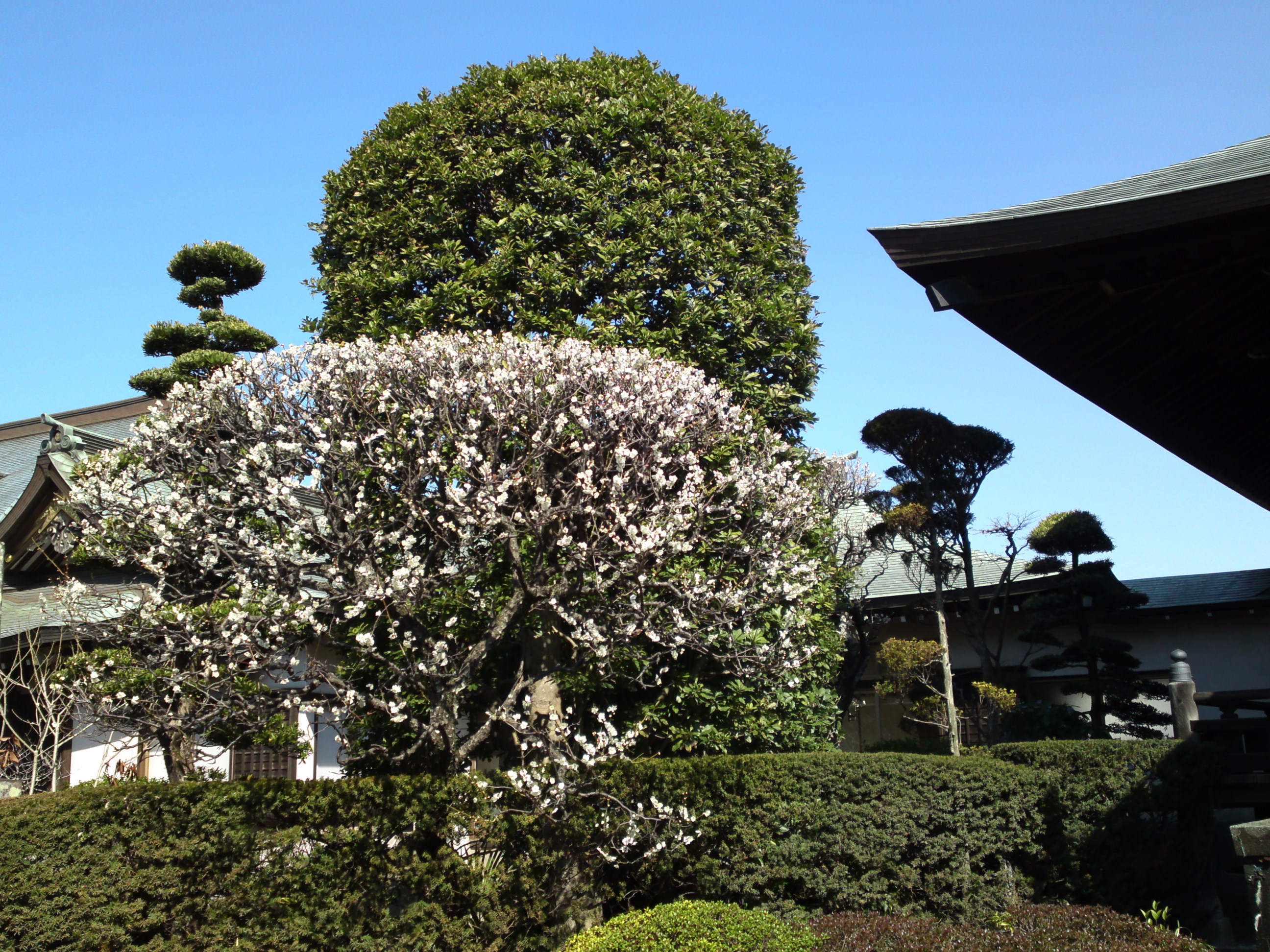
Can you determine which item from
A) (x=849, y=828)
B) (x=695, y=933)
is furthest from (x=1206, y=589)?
(x=695, y=933)

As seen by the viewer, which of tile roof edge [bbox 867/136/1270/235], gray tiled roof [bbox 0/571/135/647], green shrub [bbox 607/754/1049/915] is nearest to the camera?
tile roof edge [bbox 867/136/1270/235]

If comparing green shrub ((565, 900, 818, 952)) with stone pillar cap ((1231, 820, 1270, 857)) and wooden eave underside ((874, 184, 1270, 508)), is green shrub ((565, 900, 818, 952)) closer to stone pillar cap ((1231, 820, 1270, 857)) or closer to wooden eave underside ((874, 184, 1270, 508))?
stone pillar cap ((1231, 820, 1270, 857))

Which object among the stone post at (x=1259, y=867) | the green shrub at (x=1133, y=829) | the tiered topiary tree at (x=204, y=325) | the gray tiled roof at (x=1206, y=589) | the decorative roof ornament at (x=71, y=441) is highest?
the tiered topiary tree at (x=204, y=325)

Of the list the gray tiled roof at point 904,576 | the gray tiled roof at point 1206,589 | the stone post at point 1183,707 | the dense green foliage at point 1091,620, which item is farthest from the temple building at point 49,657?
the gray tiled roof at point 1206,589

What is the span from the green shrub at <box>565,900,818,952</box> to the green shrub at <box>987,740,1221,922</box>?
3.16 meters

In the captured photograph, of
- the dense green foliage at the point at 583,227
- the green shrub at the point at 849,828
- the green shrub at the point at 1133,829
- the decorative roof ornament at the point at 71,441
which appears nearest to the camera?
the green shrub at the point at 1133,829

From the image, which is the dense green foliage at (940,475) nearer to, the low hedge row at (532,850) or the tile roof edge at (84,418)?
the low hedge row at (532,850)

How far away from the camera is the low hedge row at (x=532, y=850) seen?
780cm

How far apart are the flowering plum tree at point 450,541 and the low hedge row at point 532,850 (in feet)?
2.70

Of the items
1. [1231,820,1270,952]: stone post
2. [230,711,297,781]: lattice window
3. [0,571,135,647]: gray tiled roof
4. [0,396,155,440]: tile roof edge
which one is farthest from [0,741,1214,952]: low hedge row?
[0,396,155,440]: tile roof edge

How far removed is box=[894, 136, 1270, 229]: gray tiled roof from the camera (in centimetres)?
412

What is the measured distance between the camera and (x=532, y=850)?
9.04 m

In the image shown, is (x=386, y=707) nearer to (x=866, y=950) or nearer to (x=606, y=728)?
(x=606, y=728)

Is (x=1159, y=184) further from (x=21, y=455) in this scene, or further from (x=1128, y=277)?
(x=21, y=455)
